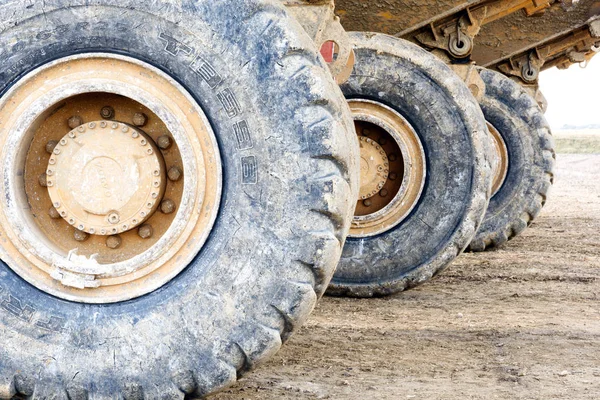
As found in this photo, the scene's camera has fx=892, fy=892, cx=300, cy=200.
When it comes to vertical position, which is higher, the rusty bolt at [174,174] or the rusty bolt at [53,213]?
the rusty bolt at [174,174]

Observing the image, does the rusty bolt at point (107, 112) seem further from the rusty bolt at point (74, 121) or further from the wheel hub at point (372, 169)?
the wheel hub at point (372, 169)

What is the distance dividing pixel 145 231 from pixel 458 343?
1.85m

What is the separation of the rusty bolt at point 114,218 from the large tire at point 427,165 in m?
2.52

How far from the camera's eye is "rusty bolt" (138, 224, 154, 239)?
9.48 ft

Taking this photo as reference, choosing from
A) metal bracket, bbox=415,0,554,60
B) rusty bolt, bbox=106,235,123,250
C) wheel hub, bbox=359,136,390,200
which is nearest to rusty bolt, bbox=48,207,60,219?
rusty bolt, bbox=106,235,123,250

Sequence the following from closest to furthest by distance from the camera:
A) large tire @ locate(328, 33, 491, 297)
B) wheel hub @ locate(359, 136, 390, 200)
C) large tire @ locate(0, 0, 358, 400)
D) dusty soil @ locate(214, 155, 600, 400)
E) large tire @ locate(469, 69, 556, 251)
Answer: large tire @ locate(0, 0, 358, 400)
dusty soil @ locate(214, 155, 600, 400)
large tire @ locate(328, 33, 491, 297)
wheel hub @ locate(359, 136, 390, 200)
large tire @ locate(469, 69, 556, 251)

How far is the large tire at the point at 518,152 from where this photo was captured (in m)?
8.11

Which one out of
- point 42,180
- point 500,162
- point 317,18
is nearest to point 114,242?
point 42,180

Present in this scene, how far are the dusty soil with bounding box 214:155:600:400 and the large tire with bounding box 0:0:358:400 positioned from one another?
1.71ft

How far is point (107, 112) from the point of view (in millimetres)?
2930

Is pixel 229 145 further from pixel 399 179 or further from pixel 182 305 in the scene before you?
pixel 399 179

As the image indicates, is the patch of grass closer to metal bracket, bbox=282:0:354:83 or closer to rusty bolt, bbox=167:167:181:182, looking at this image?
metal bracket, bbox=282:0:354:83

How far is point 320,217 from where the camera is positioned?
8.79 ft

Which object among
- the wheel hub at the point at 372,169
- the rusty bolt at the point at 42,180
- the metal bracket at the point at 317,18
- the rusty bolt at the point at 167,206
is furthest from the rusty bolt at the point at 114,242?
the wheel hub at the point at 372,169
